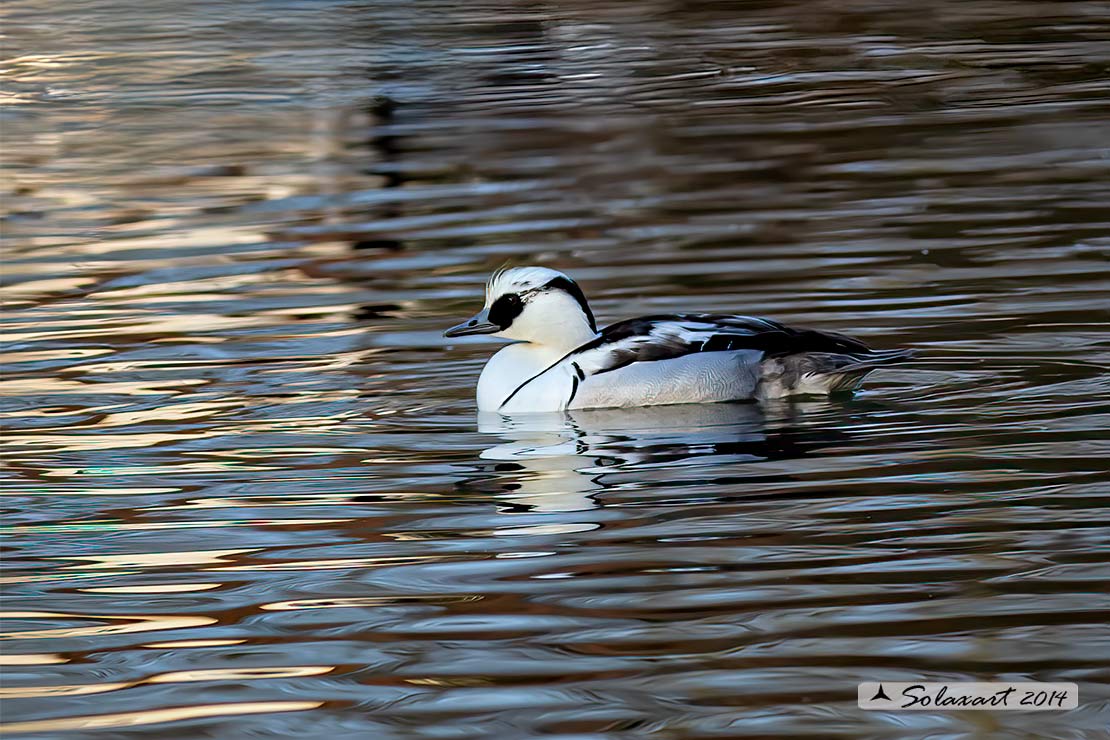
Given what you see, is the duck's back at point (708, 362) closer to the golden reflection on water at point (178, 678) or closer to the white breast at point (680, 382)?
the white breast at point (680, 382)

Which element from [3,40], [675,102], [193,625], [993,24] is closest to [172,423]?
[193,625]

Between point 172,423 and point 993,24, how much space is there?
16.9 metres

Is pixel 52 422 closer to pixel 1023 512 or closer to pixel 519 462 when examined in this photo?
pixel 519 462

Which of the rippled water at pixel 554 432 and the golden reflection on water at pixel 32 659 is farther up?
the golden reflection on water at pixel 32 659

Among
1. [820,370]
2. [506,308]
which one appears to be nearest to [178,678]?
[820,370]

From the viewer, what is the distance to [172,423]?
330 inches

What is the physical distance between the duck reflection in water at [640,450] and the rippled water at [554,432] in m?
0.03

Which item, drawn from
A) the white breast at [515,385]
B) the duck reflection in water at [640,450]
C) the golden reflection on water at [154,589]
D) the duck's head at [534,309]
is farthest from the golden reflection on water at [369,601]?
the duck's head at [534,309]

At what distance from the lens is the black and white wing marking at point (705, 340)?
8195 mm

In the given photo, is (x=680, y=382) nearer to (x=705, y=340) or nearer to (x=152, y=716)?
(x=705, y=340)

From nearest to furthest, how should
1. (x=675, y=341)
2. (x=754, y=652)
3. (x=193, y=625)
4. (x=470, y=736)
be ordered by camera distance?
(x=470, y=736) < (x=754, y=652) < (x=193, y=625) < (x=675, y=341)

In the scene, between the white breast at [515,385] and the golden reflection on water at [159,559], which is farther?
the white breast at [515,385]

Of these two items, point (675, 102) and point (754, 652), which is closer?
point (754, 652)

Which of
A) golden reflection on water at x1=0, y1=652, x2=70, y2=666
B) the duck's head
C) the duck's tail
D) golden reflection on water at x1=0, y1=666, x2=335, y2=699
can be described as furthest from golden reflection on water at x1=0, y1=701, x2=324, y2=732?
the duck's head
